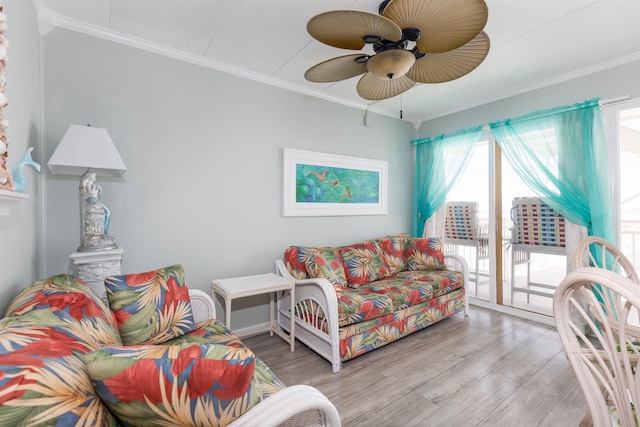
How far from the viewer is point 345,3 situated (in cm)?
186

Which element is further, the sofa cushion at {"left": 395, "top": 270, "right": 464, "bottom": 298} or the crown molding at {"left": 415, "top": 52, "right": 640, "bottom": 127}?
the sofa cushion at {"left": 395, "top": 270, "right": 464, "bottom": 298}

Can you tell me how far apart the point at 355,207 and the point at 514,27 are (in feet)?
7.23

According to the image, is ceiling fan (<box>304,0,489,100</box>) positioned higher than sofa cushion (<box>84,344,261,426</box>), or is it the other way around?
ceiling fan (<box>304,0,489,100</box>)

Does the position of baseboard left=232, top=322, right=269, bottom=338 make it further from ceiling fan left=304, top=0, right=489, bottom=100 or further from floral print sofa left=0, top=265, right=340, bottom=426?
ceiling fan left=304, top=0, right=489, bottom=100

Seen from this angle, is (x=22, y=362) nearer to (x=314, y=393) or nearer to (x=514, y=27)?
(x=314, y=393)

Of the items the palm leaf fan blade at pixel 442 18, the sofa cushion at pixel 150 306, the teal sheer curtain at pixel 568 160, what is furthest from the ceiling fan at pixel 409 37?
the teal sheer curtain at pixel 568 160

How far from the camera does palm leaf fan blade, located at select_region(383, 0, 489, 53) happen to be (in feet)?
4.03

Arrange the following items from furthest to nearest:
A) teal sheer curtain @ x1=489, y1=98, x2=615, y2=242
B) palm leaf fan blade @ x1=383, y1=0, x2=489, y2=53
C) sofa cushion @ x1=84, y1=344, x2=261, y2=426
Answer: teal sheer curtain @ x1=489, y1=98, x2=615, y2=242 → palm leaf fan blade @ x1=383, y1=0, x2=489, y2=53 → sofa cushion @ x1=84, y1=344, x2=261, y2=426

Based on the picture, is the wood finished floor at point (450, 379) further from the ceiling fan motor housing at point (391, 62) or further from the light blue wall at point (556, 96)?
the light blue wall at point (556, 96)

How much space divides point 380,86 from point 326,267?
1557 millimetres

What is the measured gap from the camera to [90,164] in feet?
5.76

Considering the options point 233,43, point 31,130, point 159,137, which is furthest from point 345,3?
point 31,130

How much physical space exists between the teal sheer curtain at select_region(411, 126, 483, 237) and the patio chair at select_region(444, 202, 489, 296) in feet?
0.71

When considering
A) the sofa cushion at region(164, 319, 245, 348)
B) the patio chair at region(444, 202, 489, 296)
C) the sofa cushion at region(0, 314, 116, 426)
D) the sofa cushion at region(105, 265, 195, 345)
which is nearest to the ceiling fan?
the sofa cushion at region(0, 314, 116, 426)
